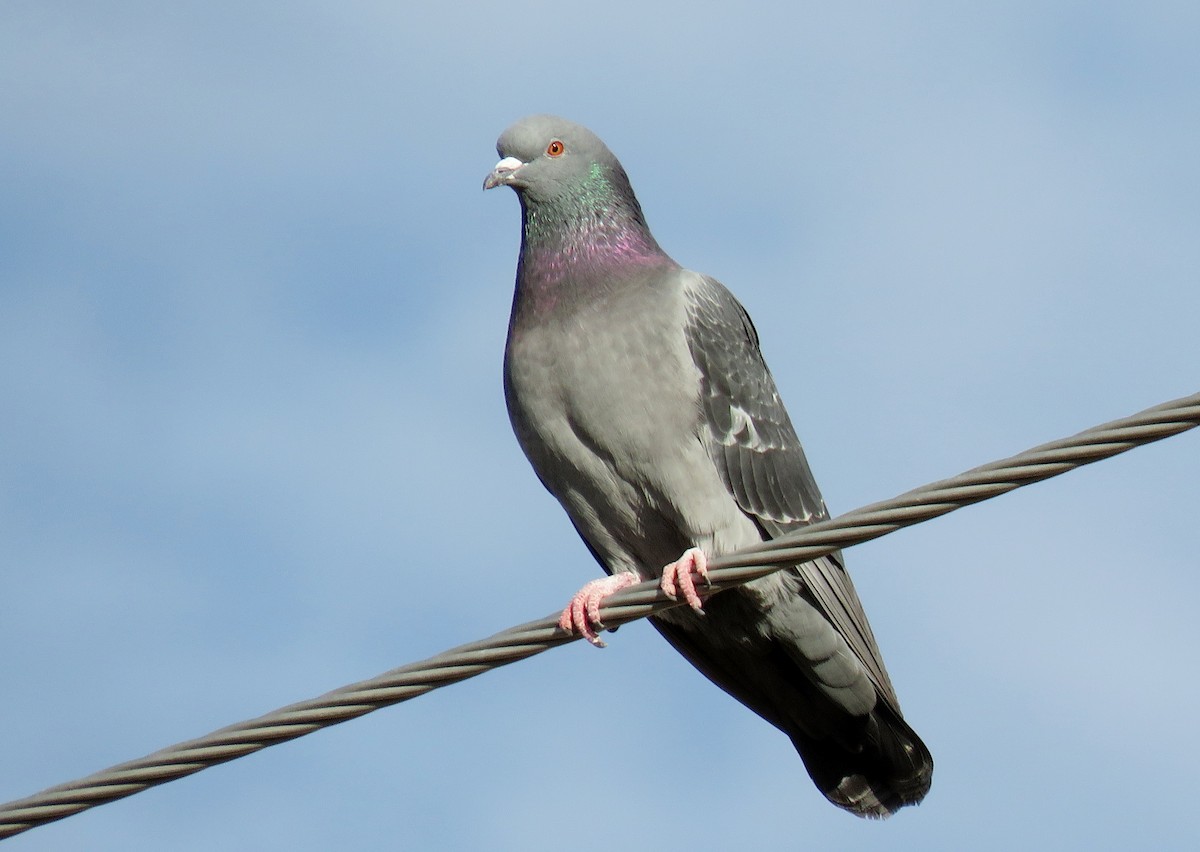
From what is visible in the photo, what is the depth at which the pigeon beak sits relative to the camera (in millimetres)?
7445

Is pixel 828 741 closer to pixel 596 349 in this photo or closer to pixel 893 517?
pixel 596 349

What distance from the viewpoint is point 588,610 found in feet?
20.0

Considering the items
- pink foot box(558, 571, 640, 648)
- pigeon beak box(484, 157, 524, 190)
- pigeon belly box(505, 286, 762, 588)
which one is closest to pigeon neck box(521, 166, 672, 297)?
pigeon beak box(484, 157, 524, 190)

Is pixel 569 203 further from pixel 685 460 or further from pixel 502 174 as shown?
pixel 685 460

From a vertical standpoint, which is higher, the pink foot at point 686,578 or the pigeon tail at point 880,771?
the pink foot at point 686,578

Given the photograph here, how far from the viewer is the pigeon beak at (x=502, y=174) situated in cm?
745

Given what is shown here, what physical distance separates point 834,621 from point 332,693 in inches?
114

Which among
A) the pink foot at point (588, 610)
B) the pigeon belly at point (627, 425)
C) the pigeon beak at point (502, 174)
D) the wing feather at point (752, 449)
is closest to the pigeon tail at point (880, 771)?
the wing feather at point (752, 449)

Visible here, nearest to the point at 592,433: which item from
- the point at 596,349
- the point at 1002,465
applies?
the point at 596,349

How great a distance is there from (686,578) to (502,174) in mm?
2335

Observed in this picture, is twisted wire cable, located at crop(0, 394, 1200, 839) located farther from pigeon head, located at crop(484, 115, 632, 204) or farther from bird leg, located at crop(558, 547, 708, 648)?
pigeon head, located at crop(484, 115, 632, 204)

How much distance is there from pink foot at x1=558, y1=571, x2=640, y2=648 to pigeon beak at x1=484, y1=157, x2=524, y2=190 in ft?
6.25

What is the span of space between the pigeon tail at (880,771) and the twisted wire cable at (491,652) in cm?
272

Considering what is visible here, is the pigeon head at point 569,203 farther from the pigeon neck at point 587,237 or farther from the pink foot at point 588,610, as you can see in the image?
the pink foot at point 588,610
